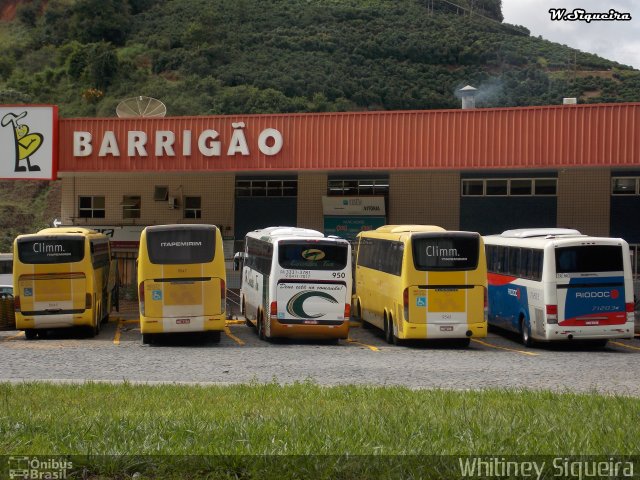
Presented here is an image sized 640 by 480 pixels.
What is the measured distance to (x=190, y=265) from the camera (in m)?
23.4

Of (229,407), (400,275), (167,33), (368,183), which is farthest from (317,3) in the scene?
(229,407)

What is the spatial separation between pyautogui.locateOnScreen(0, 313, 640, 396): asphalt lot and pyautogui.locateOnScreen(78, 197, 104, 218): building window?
45.9 feet

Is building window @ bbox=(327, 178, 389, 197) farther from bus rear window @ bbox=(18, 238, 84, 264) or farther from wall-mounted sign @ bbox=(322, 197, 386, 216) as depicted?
bus rear window @ bbox=(18, 238, 84, 264)

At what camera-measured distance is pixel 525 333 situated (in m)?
24.6

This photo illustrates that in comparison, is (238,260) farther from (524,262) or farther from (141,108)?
(524,262)

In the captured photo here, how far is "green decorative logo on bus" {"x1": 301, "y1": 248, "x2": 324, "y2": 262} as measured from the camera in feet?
78.0

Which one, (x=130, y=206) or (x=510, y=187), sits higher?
(x=510, y=187)

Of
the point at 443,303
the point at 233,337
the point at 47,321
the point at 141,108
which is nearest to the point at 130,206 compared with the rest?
the point at 141,108

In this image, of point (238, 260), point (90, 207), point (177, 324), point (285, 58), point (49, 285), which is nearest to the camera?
point (177, 324)

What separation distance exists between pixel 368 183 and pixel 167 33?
218 feet

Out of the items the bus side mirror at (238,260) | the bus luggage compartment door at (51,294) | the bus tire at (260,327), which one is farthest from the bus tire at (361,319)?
the bus luggage compartment door at (51,294)

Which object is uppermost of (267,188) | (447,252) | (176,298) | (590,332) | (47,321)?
(267,188)

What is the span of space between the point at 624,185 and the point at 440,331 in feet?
52.1

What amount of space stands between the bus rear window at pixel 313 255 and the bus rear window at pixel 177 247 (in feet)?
6.08
